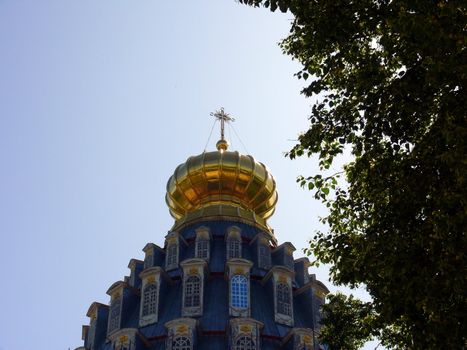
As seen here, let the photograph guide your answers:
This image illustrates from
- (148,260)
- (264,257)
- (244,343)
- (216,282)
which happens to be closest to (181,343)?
(244,343)

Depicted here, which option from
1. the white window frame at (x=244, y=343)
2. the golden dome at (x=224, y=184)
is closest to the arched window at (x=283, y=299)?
the white window frame at (x=244, y=343)

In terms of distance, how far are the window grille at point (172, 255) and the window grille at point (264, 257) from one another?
331 cm

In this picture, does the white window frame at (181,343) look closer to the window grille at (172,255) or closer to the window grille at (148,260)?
the window grille at (172,255)

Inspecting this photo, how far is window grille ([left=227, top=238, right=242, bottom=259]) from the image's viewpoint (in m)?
27.0

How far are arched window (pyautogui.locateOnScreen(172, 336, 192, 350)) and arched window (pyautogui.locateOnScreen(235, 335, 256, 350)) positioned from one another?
1494 millimetres

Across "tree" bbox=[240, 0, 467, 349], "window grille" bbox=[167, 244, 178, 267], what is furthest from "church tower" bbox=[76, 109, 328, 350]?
"tree" bbox=[240, 0, 467, 349]

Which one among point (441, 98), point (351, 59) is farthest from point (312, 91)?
point (441, 98)

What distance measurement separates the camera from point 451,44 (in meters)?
8.24

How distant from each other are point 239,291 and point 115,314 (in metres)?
4.90

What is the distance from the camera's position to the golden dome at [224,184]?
31406mm

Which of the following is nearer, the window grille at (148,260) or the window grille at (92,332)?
the window grille at (92,332)

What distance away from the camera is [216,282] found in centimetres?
2558

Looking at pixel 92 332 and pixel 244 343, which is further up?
pixel 92 332

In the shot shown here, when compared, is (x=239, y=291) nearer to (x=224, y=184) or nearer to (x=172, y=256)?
(x=172, y=256)
